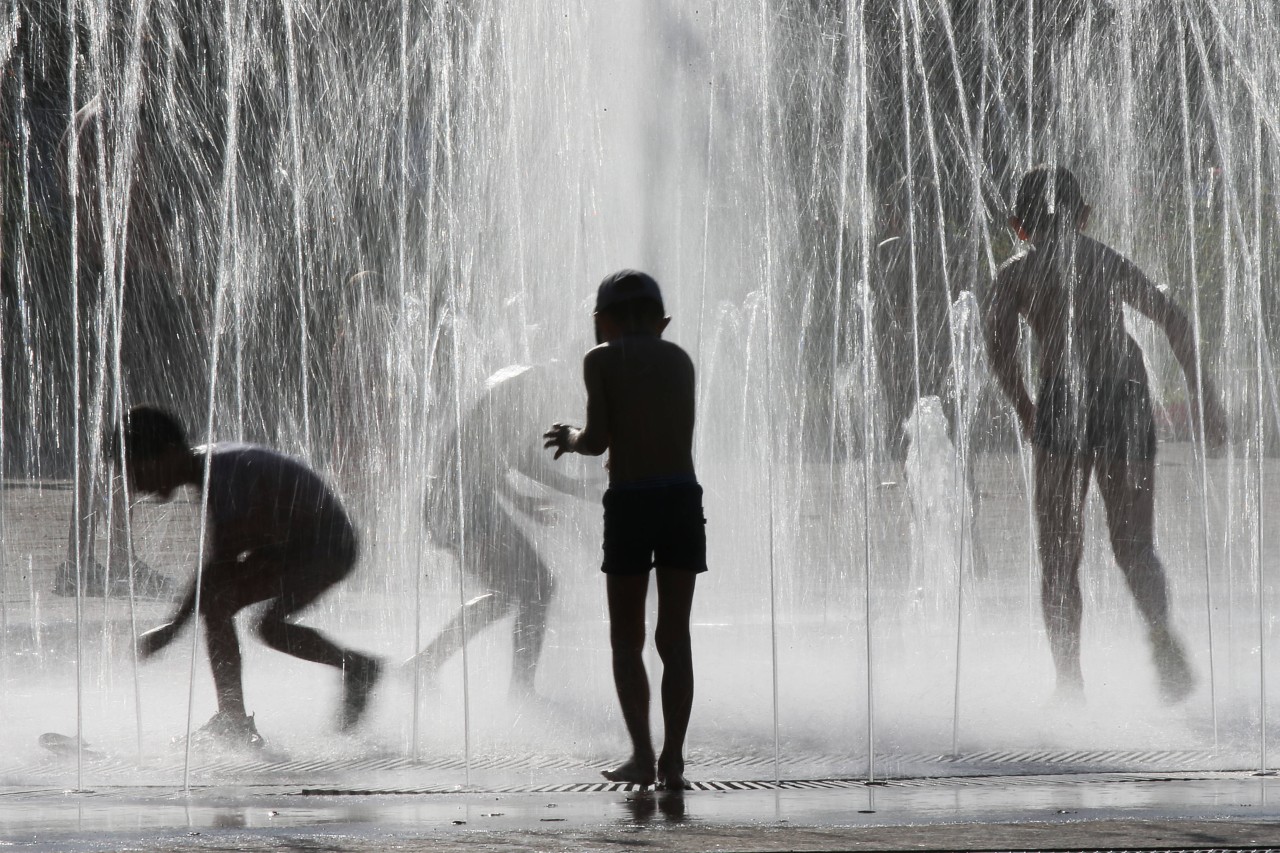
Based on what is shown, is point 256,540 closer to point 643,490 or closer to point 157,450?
point 157,450

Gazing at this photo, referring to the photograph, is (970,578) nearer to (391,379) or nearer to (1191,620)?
(1191,620)

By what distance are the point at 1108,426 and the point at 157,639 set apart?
3.06m

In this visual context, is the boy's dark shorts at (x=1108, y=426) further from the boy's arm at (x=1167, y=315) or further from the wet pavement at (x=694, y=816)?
the wet pavement at (x=694, y=816)

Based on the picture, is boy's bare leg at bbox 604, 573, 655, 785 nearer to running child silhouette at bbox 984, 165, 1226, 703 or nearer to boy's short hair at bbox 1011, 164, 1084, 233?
running child silhouette at bbox 984, 165, 1226, 703

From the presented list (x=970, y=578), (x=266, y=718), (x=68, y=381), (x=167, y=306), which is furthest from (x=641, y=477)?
(x=68, y=381)

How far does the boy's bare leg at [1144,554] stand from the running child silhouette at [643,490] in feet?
5.53

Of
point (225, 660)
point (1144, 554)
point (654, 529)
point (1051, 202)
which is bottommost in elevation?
point (225, 660)

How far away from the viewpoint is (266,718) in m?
4.27

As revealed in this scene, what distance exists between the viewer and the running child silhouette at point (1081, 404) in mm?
4277

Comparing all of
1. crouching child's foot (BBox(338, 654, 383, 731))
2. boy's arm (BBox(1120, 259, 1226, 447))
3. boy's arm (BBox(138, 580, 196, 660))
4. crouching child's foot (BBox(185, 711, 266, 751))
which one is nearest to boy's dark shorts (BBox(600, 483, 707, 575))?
crouching child's foot (BBox(338, 654, 383, 731))

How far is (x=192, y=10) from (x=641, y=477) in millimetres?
5683

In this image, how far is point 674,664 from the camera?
3.30 m

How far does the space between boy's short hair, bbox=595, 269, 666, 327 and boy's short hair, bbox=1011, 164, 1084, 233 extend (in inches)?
62.7

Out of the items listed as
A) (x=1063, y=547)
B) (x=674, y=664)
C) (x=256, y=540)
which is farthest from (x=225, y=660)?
(x=1063, y=547)
